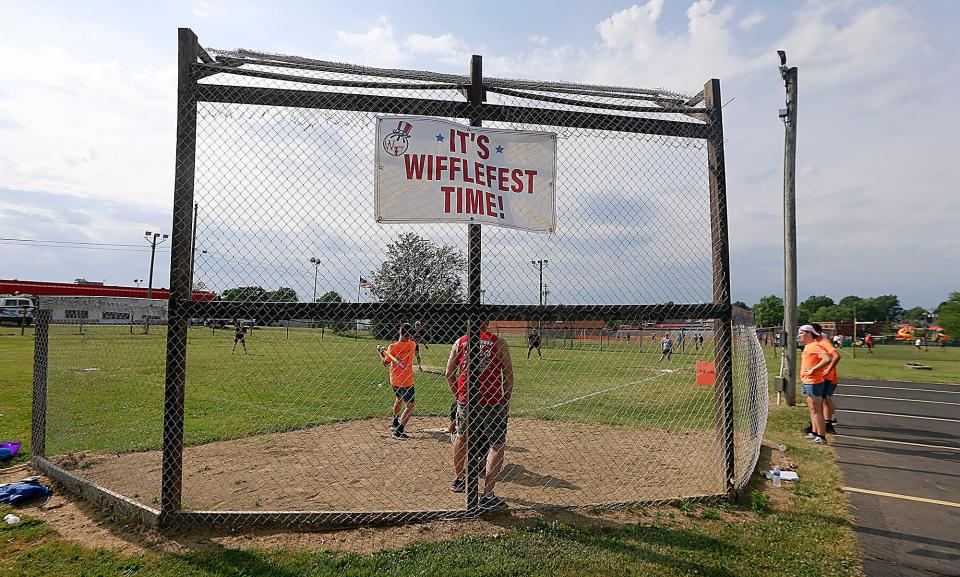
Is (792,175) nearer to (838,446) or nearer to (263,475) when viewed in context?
(838,446)

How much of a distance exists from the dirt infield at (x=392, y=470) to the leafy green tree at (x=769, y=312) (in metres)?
77.5

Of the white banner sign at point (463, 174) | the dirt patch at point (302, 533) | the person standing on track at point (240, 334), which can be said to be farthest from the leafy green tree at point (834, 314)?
the white banner sign at point (463, 174)

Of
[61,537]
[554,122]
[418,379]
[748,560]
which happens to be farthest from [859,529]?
[418,379]

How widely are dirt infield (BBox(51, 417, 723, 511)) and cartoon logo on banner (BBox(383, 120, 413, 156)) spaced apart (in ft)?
10.1

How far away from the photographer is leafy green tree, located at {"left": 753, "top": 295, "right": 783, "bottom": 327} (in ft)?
259

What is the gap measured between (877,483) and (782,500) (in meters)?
1.65

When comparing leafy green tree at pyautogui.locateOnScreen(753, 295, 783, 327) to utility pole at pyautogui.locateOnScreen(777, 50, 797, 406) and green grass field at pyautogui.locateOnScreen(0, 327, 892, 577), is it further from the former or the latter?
green grass field at pyautogui.locateOnScreen(0, 327, 892, 577)

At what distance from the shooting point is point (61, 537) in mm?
3980

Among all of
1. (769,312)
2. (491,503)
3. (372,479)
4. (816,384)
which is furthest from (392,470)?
(769,312)

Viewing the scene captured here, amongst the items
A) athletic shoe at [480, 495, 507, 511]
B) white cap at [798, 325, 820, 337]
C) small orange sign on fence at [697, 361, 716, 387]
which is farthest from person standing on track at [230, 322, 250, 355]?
white cap at [798, 325, 820, 337]

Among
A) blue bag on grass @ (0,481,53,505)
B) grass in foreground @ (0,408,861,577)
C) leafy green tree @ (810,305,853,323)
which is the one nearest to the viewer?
grass in foreground @ (0,408,861,577)

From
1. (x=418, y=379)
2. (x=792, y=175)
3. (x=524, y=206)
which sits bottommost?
(x=418, y=379)

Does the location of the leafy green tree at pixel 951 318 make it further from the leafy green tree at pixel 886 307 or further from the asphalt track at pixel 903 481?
the leafy green tree at pixel 886 307

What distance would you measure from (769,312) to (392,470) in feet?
293
